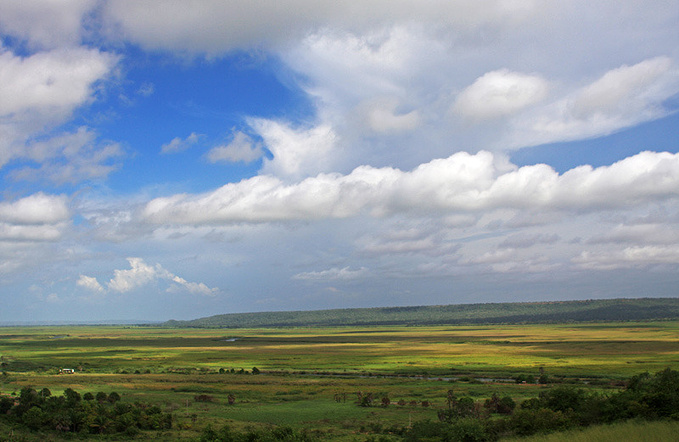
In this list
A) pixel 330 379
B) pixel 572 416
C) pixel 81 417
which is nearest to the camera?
pixel 572 416

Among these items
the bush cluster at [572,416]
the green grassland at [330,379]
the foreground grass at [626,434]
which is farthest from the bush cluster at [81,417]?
the foreground grass at [626,434]

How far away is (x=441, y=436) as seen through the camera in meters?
32.3

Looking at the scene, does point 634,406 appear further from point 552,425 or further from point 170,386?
point 170,386

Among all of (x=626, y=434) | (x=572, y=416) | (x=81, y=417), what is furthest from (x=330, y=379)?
(x=626, y=434)

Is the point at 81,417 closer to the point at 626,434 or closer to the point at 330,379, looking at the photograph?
the point at 626,434

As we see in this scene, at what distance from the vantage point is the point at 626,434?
24.5 m

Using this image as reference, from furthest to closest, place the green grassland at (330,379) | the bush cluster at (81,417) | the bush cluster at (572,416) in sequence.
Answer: the green grassland at (330,379) < the bush cluster at (81,417) < the bush cluster at (572,416)

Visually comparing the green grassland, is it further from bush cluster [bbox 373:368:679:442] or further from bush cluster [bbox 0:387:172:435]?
bush cluster [bbox 373:368:679:442]

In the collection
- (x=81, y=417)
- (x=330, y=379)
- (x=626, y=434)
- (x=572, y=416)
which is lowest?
(x=330, y=379)

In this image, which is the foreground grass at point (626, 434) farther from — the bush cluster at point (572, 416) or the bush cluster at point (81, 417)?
the bush cluster at point (81, 417)

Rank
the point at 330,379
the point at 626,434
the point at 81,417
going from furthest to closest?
the point at 330,379 → the point at 81,417 → the point at 626,434

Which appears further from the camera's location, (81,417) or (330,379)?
(330,379)

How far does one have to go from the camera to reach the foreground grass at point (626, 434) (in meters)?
23.4

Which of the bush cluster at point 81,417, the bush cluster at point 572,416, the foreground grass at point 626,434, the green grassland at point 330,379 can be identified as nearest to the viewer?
the foreground grass at point 626,434
